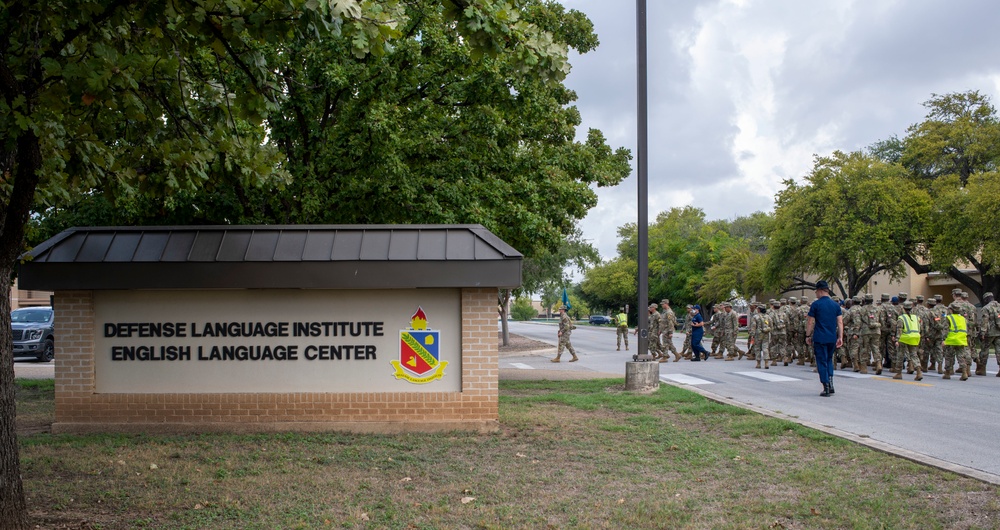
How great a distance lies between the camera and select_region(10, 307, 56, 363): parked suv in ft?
78.8

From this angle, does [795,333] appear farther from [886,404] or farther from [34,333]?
[34,333]

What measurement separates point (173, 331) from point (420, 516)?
4.95m

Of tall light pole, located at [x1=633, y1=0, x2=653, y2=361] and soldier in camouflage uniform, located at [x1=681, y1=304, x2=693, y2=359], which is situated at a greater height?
tall light pole, located at [x1=633, y1=0, x2=653, y2=361]

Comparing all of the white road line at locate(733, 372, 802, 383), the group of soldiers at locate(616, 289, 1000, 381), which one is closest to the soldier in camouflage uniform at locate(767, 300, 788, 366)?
the group of soldiers at locate(616, 289, 1000, 381)

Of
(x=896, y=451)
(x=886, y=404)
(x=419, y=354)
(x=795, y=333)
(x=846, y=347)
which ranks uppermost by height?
(x=419, y=354)

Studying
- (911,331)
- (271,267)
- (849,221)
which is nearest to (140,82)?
(271,267)

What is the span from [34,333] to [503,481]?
21916mm

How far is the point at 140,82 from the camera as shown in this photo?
7.21m

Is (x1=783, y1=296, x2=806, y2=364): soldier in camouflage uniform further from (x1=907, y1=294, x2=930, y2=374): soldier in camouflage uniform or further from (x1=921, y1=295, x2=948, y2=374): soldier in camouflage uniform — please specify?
(x1=921, y1=295, x2=948, y2=374): soldier in camouflage uniform

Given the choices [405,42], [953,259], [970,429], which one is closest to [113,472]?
[405,42]

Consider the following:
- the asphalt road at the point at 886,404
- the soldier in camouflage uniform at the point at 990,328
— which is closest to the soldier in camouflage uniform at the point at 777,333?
the asphalt road at the point at 886,404

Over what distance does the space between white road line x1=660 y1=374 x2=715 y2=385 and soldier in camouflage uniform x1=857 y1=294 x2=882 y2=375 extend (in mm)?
4055

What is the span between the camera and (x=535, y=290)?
34156 mm

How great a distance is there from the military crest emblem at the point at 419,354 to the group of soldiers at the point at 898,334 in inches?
459
